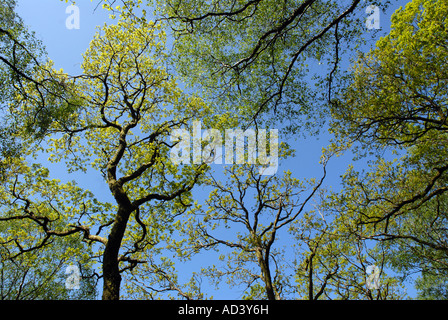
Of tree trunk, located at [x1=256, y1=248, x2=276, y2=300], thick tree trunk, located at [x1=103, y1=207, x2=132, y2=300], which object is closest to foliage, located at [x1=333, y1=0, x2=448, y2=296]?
tree trunk, located at [x1=256, y1=248, x2=276, y2=300]

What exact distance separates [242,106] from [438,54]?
871 centimetres

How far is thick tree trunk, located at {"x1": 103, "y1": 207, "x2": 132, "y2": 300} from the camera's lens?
7.08 meters

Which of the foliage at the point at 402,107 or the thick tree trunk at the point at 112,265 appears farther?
the foliage at the point at 402,107

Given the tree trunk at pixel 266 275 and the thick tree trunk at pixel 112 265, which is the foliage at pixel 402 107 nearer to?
the tree trunk at pixel 266 275

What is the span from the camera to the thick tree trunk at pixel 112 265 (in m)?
7.08

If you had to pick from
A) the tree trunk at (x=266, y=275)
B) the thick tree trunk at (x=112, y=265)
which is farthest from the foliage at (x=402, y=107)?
the thick tree trunk at (x=112, y=265)

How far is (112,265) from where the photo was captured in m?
7.39

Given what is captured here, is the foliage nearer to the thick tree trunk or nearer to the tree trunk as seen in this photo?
the tree trunk

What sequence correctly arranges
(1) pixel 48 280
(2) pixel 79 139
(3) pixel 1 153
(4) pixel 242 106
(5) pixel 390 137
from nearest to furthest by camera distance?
(3) pixel 1 153 → (4) pixel 242 106 → (5) pixel 390 137 → (2) pixel 79 139 → (1) pixel 48 280

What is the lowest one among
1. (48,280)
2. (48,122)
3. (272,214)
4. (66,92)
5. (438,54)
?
(48,280)

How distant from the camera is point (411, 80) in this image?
35.9ft

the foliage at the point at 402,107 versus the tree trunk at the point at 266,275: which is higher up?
the foliage at the point at 402,107

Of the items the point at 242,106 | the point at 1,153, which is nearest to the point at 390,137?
the point at 242,106
